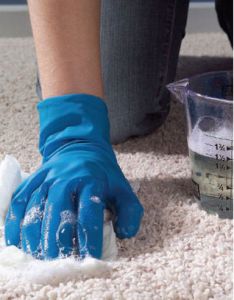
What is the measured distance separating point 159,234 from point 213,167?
116 mm

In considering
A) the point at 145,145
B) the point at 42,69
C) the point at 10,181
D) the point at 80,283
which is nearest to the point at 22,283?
the point at 80,283

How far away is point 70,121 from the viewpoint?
81cm

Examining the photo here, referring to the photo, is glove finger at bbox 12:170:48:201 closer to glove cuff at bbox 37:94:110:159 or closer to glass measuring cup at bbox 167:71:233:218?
glove cuff at bbox 37:94:110:159

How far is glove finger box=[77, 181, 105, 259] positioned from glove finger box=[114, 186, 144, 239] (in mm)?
43

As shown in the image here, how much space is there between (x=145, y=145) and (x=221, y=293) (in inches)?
18.8

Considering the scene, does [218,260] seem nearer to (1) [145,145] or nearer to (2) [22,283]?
(2) [22,283]

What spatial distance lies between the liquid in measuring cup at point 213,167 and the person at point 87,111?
0.35 feet

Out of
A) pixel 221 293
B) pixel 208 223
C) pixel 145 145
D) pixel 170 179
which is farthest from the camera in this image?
pixel 145 145

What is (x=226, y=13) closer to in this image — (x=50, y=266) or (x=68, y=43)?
(x=68, y=43)

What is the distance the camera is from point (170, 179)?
0.92 metres

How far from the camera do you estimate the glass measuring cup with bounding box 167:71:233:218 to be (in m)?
0.77

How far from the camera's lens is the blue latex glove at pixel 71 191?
2.25 ft

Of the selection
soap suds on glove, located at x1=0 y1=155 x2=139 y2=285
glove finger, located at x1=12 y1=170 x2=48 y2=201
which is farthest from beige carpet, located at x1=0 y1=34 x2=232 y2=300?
glove finger, located at x1=12 y1=170 x2=48 y2=201

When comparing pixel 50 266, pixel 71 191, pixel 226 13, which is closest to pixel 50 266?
pixel 50 266
